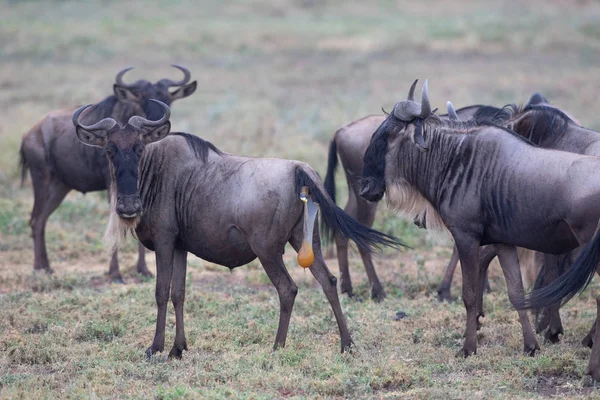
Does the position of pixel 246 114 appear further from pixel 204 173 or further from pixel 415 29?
pixel 415 29

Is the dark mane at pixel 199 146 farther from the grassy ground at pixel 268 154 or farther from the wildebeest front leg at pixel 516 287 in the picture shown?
the wildebeest front leg at pixel 516 287

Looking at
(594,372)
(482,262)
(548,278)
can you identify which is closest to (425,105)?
(482,262)

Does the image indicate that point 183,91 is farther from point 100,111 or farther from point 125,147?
point 125,147

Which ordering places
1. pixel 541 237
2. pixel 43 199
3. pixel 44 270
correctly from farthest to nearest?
1. pixel 43 199
2. pixel 44 270
3. pixel 541 237

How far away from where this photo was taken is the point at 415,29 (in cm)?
2522

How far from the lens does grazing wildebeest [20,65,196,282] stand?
8.49 meters

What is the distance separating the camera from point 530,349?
5926 mm

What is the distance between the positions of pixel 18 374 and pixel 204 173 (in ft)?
5.72

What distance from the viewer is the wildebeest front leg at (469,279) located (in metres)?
5.81

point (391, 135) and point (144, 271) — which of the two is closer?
point (391, 135)

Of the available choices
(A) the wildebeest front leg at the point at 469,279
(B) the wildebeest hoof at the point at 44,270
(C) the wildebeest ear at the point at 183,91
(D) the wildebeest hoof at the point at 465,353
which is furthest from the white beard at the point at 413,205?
(B) the wildebeest hoof at the point at 44,270

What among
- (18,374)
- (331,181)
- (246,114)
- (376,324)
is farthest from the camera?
(246,114)

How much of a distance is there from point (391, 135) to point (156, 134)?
1.58 m

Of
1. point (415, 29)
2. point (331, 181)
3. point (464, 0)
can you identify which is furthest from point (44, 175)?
point (464, 0)
